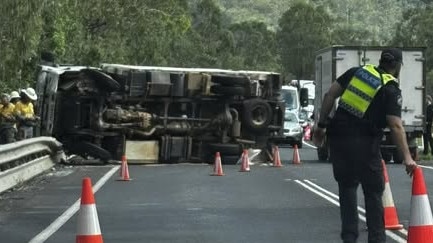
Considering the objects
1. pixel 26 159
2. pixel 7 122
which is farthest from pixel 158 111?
pixel 26 159

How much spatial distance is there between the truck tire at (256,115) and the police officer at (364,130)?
1707 cm

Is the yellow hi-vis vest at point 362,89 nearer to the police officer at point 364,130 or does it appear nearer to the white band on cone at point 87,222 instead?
the police officer at point 364,130

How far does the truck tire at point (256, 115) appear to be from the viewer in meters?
25.5

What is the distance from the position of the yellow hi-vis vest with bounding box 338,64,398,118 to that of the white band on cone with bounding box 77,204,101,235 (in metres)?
2.40

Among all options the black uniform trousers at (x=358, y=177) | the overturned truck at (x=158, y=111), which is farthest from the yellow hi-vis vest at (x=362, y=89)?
the overturned truck at (x=158, y=111)

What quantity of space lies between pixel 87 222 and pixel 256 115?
1819 cm

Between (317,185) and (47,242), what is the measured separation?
8376 mm

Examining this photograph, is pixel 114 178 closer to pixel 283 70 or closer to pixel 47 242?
pixel 47 242

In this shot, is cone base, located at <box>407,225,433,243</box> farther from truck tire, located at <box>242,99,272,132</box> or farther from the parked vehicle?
the parked vehicle

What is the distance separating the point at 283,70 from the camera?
97.5m

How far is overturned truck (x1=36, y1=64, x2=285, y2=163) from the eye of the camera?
24.0 meters

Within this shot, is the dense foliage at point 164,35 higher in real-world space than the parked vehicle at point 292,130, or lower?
higher

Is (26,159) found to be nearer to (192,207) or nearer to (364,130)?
(192,207)

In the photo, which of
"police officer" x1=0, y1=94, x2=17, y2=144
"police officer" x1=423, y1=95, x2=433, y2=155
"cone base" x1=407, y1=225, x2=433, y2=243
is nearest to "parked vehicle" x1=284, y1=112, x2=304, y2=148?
"police officer" x1=423, y1=95, x2=433, y2=155
